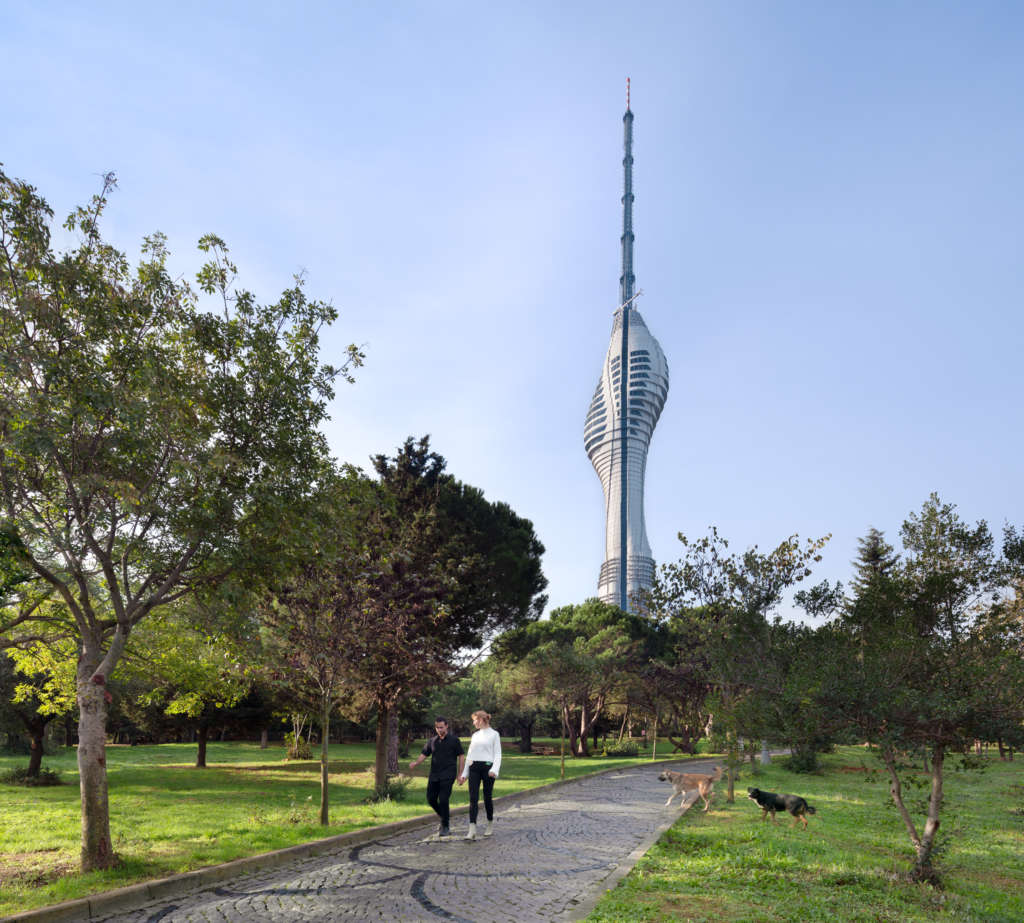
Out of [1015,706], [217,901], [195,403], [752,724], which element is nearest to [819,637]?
[752,724]

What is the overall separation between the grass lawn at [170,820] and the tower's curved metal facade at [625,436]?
13773cm

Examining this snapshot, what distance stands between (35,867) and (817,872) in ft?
34.3

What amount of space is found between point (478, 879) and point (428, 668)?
40.3ft

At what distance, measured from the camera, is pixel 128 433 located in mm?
8805

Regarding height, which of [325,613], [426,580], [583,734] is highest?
[426,580]

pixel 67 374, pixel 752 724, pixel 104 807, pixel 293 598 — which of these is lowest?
pixel 104 807

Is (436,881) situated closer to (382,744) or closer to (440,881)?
(440,881)

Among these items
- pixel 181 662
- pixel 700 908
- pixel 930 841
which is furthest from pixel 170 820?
pixel 930 841

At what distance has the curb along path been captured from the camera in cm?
686

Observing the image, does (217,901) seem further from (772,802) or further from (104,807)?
(772,802)

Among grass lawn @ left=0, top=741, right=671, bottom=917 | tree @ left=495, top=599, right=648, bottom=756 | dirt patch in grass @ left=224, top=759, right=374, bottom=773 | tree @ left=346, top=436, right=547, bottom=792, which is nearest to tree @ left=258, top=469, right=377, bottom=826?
tree @ left=346, top=436, right=547, bottom=792

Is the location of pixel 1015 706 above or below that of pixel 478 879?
above

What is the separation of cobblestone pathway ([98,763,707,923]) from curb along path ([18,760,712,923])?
1 cm

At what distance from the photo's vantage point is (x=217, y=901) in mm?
7438
